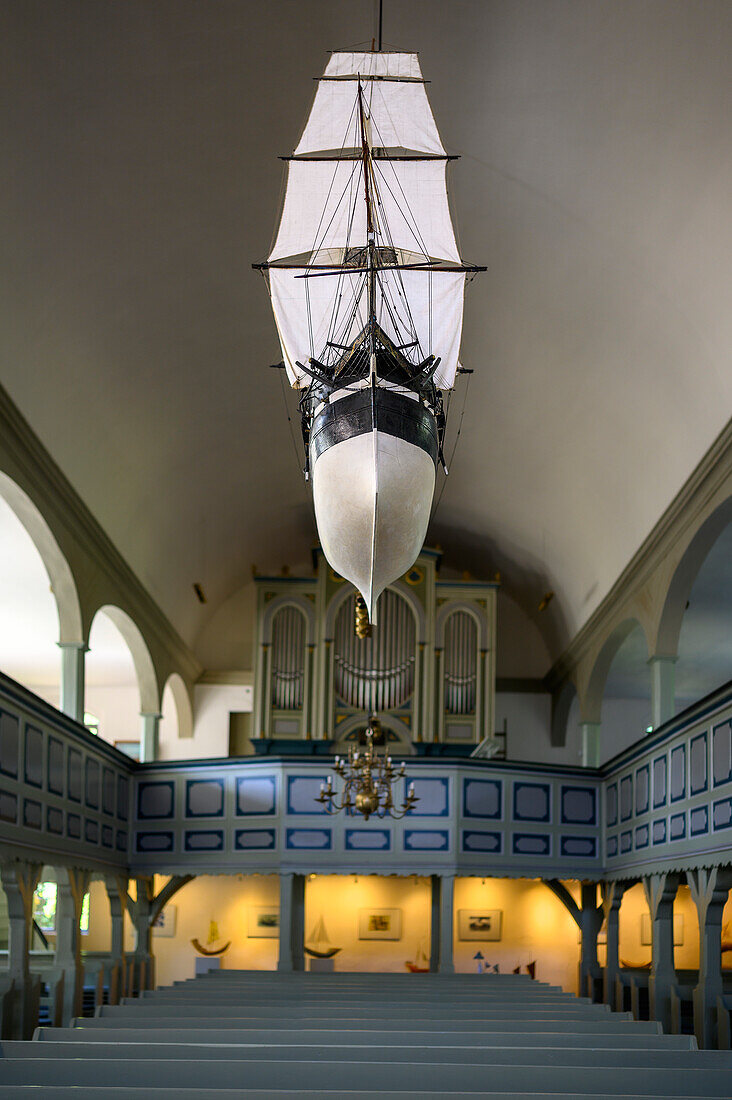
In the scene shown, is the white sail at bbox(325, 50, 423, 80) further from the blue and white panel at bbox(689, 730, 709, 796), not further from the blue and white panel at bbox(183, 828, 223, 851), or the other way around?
the blue and white panel at bbox(183, 828, 223, 851)

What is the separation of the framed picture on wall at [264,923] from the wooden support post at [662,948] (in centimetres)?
941

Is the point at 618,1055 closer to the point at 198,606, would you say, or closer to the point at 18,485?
the point at 18,485

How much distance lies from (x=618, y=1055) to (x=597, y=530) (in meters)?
11.4

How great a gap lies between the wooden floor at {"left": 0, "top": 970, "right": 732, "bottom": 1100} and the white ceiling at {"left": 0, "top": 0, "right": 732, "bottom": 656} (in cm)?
672

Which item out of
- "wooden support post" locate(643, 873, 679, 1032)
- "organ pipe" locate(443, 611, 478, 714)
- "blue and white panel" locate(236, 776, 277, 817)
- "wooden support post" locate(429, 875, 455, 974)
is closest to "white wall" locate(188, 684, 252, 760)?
"organ pipe" locate(443, 611, 478, 714)

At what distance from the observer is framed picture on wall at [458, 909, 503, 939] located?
71.4 ft

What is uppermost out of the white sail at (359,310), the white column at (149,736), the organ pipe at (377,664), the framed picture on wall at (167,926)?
the white sail at (359,310)

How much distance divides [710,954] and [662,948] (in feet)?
6.45

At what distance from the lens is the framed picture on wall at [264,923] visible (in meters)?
22.2

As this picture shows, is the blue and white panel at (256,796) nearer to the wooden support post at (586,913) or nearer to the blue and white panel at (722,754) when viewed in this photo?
the wooden support post at (586,913)

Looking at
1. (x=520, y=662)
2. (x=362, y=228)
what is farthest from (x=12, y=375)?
(x=520, y=662)

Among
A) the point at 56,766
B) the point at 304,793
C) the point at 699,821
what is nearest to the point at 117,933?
the point at 304,793

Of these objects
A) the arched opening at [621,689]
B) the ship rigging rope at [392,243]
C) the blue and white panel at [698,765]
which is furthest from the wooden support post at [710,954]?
the ship rigging rope at [392,243]

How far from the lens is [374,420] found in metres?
8.86
